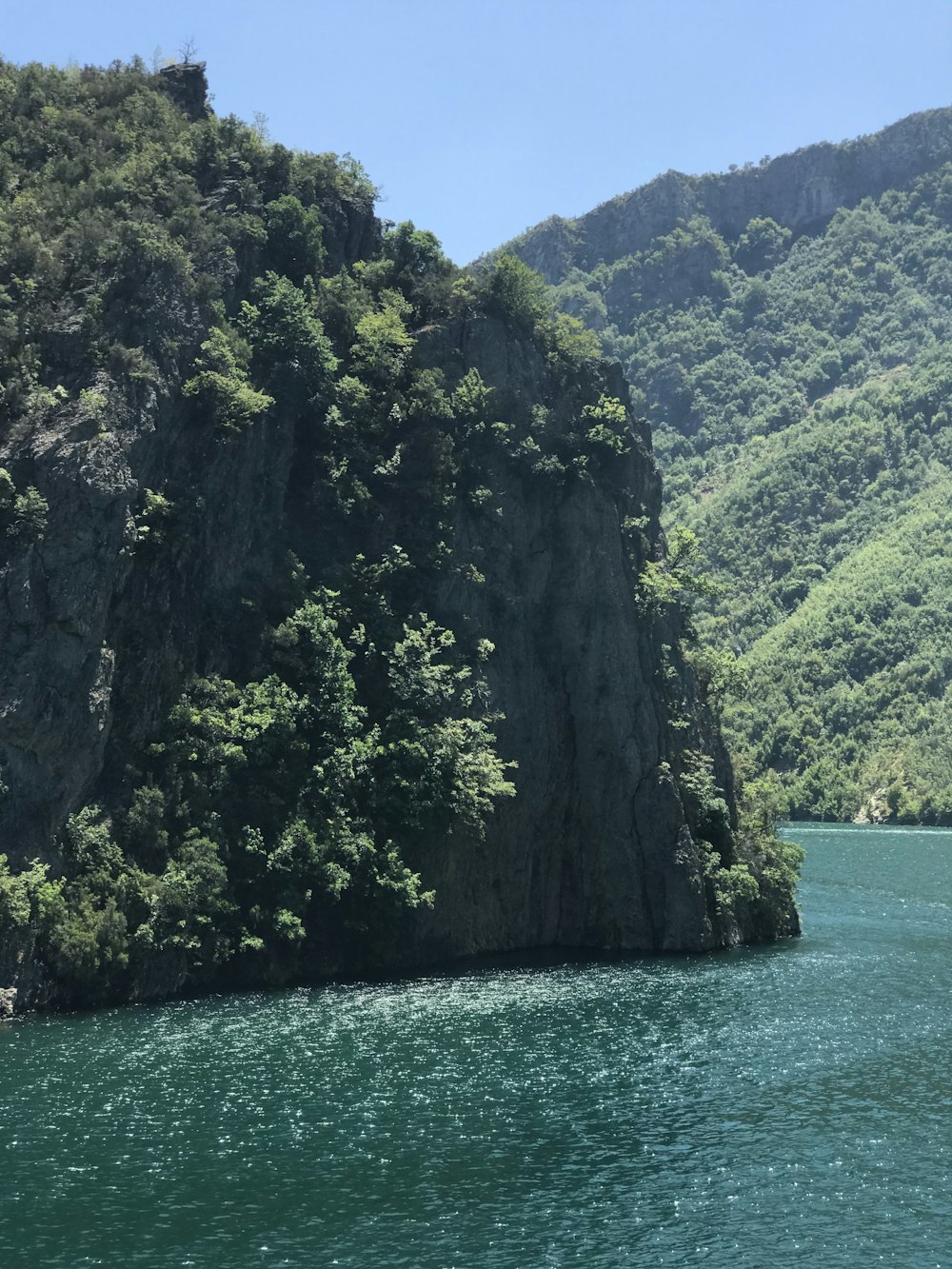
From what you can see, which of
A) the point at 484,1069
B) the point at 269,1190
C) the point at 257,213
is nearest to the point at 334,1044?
the point at 484,1069

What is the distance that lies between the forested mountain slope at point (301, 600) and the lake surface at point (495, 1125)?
5.66 meters

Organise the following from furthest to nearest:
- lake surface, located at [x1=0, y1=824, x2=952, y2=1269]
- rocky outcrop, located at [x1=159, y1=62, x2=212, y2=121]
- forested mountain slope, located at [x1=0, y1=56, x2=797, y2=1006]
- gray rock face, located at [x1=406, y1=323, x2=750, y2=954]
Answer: rocky outcrop, located at [x1=159, y1=62, x2=212, y2=121]
gray rock face, located at [x1=406, y1=323, x2=750, y2=954]
forested mountain slope, located at [x1=0, y1=56, x2=797, y2=1006]
lake surface, located at [x1=0, y1=824, x2=952, y2=1269]

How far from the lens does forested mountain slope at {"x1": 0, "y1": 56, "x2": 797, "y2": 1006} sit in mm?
64562

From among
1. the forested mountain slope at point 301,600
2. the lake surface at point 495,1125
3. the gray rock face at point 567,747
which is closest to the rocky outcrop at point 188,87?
the forested mountain slope at point 301,600

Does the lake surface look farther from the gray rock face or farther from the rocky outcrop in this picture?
the rocky outcrop

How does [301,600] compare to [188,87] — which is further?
[188,87]

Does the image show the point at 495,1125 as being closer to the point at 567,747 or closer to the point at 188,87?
the point at 567,747

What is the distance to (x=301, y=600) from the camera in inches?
2985

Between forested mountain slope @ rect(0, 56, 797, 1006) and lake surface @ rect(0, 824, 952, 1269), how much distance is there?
566cm

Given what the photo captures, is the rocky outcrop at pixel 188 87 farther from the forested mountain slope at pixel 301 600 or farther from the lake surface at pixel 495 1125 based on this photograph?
the lake surface at pixel 495 1125

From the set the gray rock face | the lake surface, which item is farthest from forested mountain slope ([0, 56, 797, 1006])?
the lake surface

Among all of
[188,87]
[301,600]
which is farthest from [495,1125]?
[188,87]

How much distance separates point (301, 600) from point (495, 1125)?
35.1 metres

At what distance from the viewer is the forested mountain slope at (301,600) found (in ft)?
212
